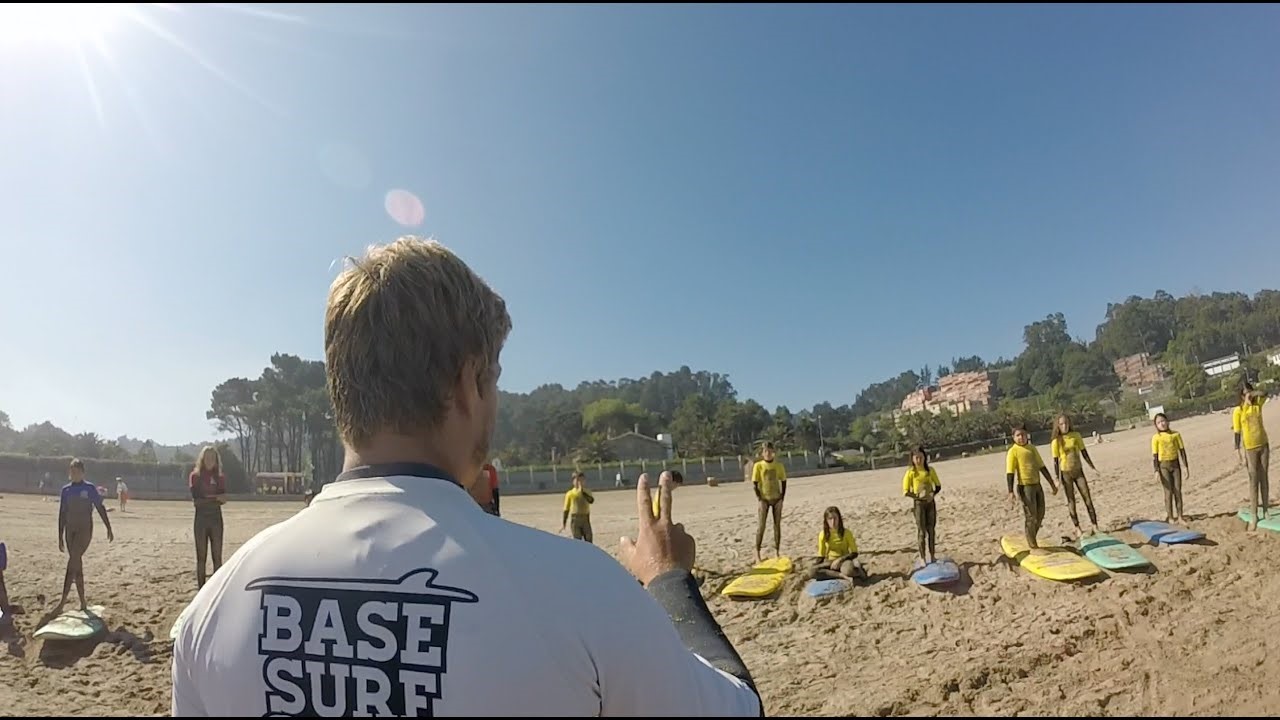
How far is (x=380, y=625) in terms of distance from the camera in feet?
2.64

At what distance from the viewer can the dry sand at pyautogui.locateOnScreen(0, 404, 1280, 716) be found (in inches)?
206

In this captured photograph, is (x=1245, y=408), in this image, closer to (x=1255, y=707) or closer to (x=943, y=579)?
(x=943, y=579)

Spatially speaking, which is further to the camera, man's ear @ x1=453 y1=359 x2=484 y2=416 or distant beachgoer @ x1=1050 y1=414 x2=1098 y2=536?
distant beachgoer @ x1=1050 y1=414 x2=1098 y2=536

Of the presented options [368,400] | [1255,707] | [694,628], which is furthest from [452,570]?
[1255,707]

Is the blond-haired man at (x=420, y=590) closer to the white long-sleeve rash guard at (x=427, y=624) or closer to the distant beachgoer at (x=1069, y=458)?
the white long-sleeve rash guard at (x=427, y=624)

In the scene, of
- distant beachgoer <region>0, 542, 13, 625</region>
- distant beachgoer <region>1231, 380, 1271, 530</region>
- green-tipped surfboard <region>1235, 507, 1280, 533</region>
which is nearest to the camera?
distant beachgoer <region>0, 542, 13, 625</region>

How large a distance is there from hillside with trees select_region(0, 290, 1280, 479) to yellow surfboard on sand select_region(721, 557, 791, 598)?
4763mm

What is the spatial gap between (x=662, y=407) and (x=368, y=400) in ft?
257

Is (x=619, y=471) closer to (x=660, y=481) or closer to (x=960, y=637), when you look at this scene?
(x=960, y=637)

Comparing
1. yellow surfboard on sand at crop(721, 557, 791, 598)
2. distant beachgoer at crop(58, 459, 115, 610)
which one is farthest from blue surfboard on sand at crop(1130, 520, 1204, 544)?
distant beachgoer at crop(58, 459, 115, 610)

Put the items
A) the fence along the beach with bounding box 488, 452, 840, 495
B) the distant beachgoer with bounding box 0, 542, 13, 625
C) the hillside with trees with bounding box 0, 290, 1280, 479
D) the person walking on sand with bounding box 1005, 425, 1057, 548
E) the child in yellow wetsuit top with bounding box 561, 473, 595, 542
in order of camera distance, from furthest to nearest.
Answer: the fence along the beach with bounding box 488, 452, 840, 495 < the hillside with trees with bounding box 0, 290, 1280, 479 < the child in yellow wetsuit top with bounding box 561, 473, 595, 542 < the person walking on sand with bounding box 1005, 425, 1057, 548 < the distant beachgoer with bounding box 0, 542, 13, 625

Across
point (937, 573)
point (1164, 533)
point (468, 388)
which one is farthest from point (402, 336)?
point (1164, 533)

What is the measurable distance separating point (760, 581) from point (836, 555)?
46.7 inches

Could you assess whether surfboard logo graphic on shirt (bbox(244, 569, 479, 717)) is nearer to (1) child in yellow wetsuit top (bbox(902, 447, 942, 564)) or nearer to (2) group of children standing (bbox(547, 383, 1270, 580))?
(2) group of children standing (bbox(547, 383, 1270, 580))
